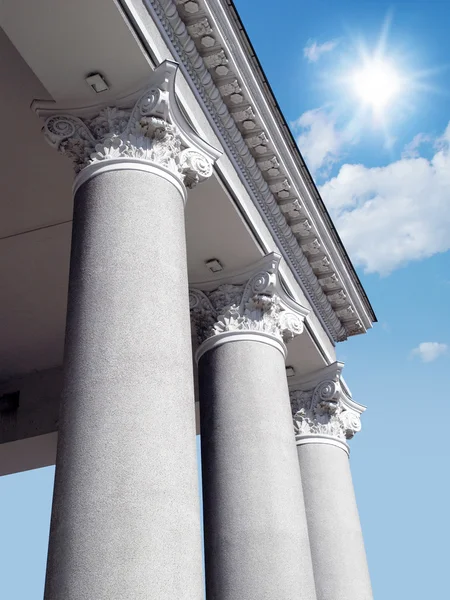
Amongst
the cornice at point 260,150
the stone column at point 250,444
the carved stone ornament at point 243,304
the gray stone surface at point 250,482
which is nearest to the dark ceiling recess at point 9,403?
the carved stone ornament at point 243,304

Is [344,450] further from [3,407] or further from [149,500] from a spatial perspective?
[149,500]

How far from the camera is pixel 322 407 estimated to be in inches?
2137

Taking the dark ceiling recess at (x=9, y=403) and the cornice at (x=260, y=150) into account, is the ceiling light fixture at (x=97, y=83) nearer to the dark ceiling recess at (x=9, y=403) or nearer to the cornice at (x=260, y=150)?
the cornice at (x=260, y=150)

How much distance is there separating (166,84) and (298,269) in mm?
21615

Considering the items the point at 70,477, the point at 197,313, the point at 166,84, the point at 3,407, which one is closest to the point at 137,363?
the point at 70,477

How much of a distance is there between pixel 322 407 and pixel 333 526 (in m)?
7.74

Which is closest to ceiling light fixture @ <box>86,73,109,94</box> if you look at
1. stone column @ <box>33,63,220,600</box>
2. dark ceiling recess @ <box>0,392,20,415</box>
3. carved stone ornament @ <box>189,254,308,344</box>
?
stone column @ <box>33,63,220,600</box>

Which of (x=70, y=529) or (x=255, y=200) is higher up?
(x=255, y=200)

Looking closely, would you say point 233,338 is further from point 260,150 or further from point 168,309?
point 168,309

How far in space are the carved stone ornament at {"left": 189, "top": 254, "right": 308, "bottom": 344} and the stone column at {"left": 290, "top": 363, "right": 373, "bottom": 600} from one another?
32.7 ft

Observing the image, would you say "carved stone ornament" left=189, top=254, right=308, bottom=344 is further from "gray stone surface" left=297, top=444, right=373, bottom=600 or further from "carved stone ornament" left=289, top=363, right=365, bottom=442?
"gray stone surface" left=297, top=444, right=373, bottom=600

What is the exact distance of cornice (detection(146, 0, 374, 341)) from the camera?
37438mm

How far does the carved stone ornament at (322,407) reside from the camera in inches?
2127

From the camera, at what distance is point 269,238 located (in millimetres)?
46594
